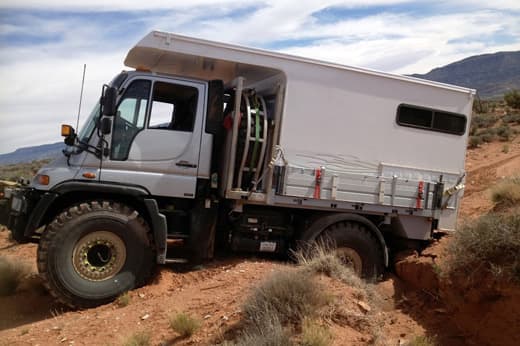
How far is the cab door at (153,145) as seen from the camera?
22.2 ft

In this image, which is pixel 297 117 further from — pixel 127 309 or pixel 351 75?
pixel 127 309

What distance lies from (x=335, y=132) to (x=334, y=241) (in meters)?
1.57

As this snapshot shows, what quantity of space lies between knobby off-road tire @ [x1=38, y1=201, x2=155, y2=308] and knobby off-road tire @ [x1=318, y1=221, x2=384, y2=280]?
2607 millimetres

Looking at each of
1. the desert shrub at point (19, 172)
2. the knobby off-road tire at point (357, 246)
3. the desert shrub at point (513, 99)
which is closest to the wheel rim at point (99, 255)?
the knobby off-road tire at point (357, 246)

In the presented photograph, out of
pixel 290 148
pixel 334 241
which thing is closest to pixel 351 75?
pixel 290 148

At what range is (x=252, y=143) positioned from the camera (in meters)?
7.09

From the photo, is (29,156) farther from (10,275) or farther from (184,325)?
(184,325)

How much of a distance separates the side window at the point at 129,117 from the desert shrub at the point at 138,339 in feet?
8.25

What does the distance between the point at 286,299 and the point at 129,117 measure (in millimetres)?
3350

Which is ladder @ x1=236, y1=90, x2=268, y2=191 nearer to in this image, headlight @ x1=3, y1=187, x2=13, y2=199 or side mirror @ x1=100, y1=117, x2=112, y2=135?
side mirror @ x1=100, y1=117, x2=112, y2=135

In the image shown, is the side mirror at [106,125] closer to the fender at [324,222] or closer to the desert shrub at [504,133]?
the fender at [324,222]

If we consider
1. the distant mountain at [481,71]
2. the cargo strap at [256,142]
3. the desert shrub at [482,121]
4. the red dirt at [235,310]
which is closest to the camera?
the red dirt at [235,310]

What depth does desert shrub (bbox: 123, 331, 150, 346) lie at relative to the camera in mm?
4953

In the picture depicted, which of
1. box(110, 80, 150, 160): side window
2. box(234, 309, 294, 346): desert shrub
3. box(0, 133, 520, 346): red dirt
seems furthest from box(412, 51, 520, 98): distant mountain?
box(234, 309, 294, 346): desert shrub
